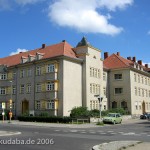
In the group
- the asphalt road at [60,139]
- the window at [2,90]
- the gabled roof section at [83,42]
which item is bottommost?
the asphalt road at [60,139]

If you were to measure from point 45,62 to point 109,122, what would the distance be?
595 inches

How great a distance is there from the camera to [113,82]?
58.5 meters

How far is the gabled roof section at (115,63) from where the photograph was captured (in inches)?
2313

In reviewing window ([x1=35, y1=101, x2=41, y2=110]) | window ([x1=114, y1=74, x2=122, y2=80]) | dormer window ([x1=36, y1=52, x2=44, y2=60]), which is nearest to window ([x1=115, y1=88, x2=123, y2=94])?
window ([x1=114, y1=74, x2=122, y2=80])

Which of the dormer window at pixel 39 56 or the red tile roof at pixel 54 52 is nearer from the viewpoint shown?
the red tile roof at pixel 54 52

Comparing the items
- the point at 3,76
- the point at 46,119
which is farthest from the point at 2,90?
the point at 46,119

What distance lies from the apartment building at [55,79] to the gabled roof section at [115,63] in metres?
6.70

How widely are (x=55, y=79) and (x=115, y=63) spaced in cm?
1965

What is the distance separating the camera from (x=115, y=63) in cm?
6028

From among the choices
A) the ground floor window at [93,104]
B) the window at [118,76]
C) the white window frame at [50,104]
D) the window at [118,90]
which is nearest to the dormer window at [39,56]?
the white window frame at [50,104]

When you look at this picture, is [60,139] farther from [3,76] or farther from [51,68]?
[3,76]

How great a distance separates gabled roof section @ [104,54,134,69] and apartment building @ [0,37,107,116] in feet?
22.0

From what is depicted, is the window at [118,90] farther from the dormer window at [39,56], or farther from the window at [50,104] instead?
the dormer window at [39,56]

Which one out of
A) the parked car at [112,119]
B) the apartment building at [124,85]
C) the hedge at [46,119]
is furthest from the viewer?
the apartment building at [124,85]
